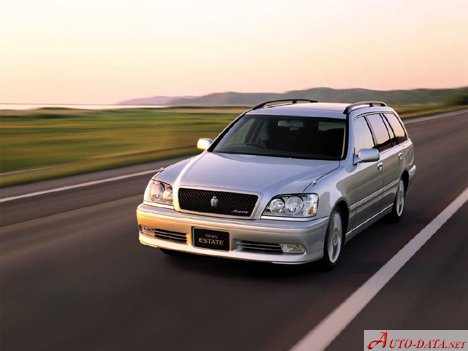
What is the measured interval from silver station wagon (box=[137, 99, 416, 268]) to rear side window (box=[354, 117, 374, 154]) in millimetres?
16

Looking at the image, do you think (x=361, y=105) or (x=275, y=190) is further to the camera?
(x=361, y=105)

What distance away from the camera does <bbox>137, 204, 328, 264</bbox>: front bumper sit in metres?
6.50

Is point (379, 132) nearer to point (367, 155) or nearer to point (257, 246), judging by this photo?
point (367, 155)

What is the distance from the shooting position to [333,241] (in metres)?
7.14

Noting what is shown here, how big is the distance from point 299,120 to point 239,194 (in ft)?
6.33

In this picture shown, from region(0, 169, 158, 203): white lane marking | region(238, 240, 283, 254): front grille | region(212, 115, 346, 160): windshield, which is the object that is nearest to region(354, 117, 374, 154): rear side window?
region(212, 115, 346, 160): windshield

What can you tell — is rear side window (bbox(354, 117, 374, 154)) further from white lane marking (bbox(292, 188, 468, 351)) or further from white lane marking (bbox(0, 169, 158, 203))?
white lane marking (bbox(0, 169, 158, 203))

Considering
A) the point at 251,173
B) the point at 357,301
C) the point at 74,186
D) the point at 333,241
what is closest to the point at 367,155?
the point at 333,241

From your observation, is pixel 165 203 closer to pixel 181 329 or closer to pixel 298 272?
pixel 298 272

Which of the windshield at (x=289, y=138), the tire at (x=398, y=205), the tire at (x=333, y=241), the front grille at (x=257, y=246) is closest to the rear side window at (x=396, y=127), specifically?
the tire at (x=398, y=205)

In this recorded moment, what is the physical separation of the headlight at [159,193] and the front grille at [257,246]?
33.0 inches

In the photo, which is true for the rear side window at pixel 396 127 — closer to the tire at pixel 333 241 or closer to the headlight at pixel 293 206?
the tire at pixel 333 241

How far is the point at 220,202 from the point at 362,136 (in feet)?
8.04

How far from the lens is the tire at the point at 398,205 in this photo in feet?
31.2
